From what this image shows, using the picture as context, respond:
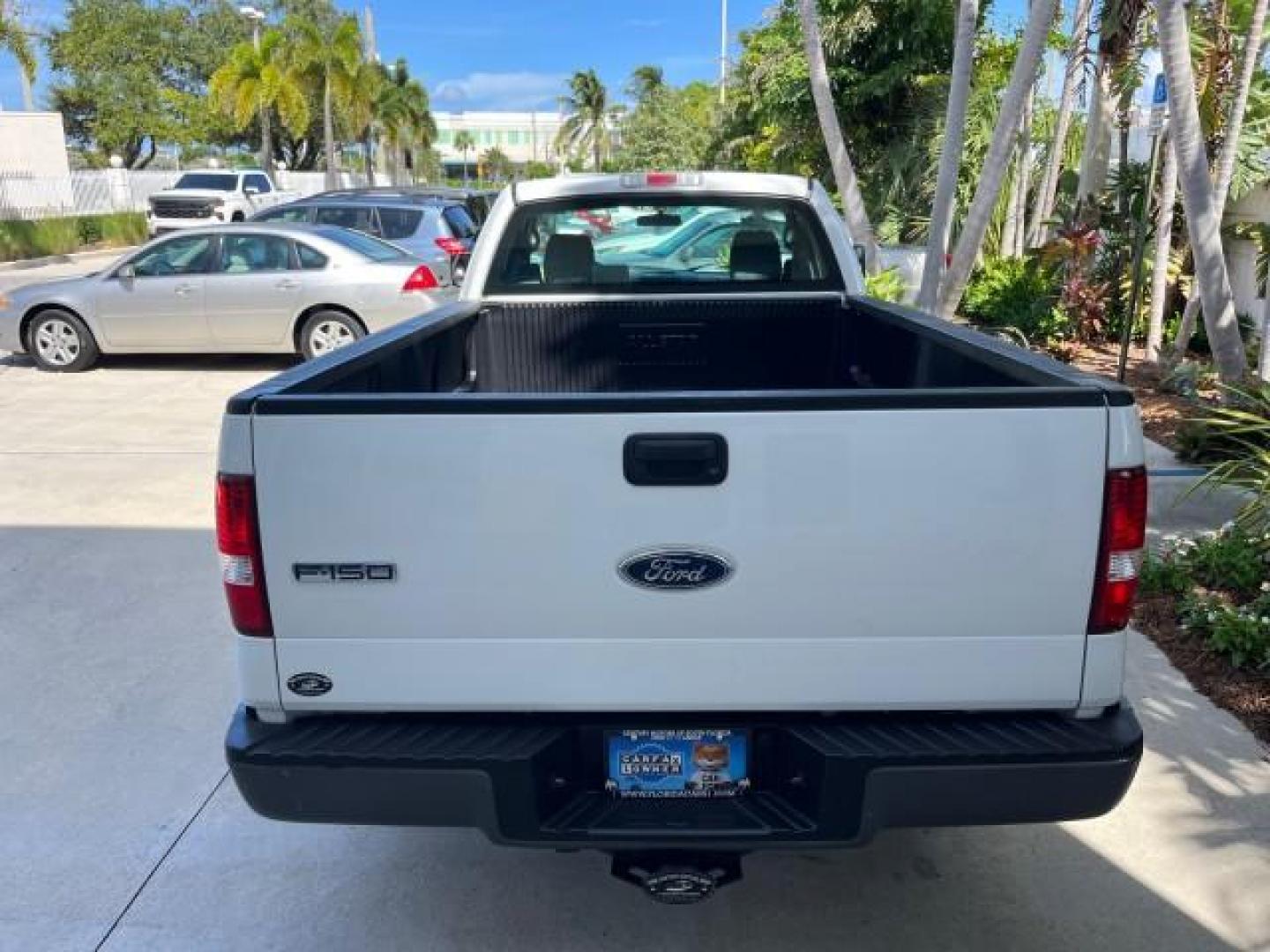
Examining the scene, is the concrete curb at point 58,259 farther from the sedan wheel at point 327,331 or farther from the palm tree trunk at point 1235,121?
the palm tree trunk at point 1235,121

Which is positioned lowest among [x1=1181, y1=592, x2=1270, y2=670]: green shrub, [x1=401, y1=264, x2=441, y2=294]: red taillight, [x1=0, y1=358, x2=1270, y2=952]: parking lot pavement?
[x1=0, y1=358, x2=1270, y2=952]: parking lot pavement

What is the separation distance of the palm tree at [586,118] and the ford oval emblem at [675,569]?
7533cm

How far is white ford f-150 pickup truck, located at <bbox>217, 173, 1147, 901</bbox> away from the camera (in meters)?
2.24

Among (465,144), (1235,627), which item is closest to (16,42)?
(1235,627)

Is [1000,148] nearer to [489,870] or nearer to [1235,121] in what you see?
[1235,121]

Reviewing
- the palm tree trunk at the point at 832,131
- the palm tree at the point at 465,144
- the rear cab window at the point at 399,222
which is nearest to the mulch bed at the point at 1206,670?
the palm tree trunk at the point at 832,131

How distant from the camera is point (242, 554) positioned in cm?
233

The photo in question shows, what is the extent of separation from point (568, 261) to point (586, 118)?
75.5 m

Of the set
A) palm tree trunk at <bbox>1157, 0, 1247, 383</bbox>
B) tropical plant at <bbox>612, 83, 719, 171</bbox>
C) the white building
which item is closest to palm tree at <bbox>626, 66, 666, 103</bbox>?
tropical plant at <bbox>612, 83, 719, 171</bbox>

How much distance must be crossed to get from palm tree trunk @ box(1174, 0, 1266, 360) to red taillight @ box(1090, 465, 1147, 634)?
651 cm

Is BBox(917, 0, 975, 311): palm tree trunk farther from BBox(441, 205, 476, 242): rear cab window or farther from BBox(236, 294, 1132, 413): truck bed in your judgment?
BBox(441, 205, 476, 242): rear cab window

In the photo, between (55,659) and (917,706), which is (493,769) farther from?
(55,659)

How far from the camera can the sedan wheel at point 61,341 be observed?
441 inches

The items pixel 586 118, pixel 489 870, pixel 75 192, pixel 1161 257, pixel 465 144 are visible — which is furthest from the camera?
pixel 465 144
